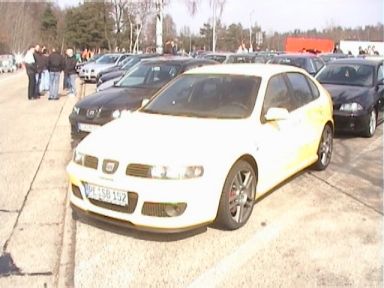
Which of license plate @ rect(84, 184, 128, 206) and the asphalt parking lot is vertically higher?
license plate @ rect(84, 184, 128, 206)

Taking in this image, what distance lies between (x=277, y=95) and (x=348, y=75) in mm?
5198

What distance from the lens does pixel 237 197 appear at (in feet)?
15.4

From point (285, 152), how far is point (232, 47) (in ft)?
272

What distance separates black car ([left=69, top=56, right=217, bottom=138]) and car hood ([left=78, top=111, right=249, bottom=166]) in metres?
2.74

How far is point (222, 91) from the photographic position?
5.52m

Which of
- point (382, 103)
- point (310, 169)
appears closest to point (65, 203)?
point (310, 169)

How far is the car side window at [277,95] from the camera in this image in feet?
17.6

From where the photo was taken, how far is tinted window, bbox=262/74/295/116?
5383 millimetres

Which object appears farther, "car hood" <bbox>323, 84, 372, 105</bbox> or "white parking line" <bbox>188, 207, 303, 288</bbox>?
"car hood" <bbox>323, 84, 372, 105</bbox>

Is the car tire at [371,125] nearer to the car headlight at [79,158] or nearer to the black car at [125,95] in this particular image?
the black car at [125,95]

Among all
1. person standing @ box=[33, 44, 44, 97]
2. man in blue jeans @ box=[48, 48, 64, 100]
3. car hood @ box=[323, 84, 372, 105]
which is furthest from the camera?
person standing @ box=[33, 44, 44, 97]

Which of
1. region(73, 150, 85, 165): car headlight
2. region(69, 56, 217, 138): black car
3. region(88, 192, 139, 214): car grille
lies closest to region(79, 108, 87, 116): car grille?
region(69, 56, 217, 138): black car

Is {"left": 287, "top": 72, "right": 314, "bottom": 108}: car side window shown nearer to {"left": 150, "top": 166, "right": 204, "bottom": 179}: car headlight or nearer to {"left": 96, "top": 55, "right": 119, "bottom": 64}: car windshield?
{"left": 150, "top": 166, "right": 204, "bottom": 179}: car headlight

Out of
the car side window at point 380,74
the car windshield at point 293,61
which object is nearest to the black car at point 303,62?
the car windshield at point 293,61
